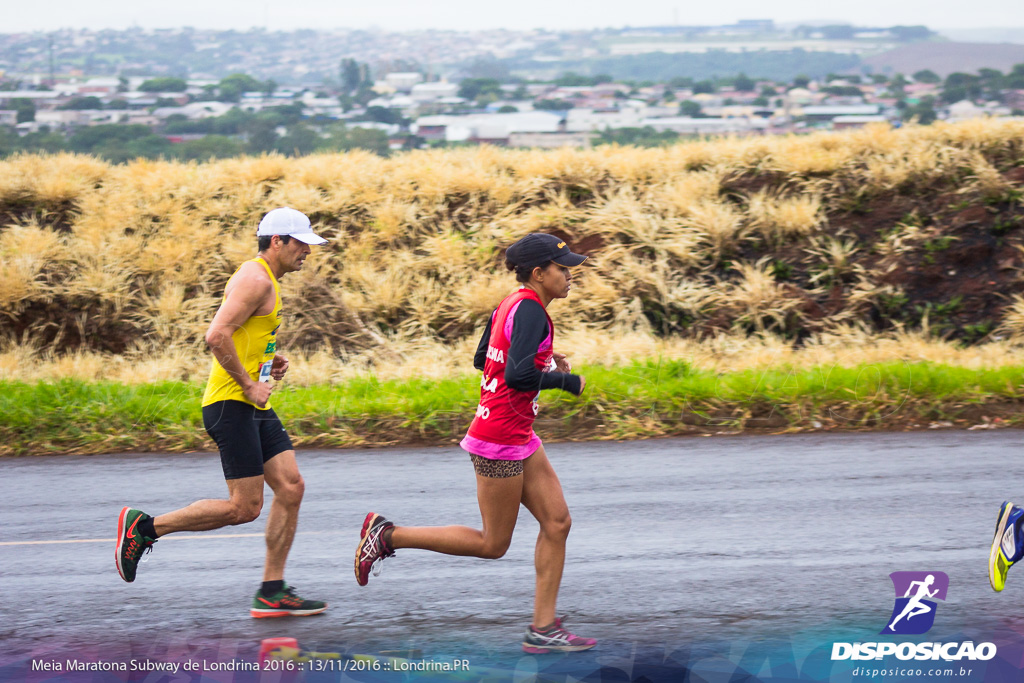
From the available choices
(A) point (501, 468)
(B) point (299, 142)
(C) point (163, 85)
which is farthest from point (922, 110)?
(C) point (163, 85)

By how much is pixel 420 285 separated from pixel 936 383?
7.16 meters

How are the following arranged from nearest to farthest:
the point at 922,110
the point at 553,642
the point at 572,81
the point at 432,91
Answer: the point at 553,642 → the point at 922,110 → the point at 432,91 → the point at 572,81

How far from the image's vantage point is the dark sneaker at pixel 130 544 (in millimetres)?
4887

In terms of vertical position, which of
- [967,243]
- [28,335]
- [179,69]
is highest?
[179,69]

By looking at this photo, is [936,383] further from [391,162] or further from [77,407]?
[391,162]

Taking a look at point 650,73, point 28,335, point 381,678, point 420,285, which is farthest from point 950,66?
point 381,678

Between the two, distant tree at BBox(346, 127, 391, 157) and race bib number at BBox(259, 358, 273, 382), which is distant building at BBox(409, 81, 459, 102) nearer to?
distant tree at BBox(346, 127, 391, 157)

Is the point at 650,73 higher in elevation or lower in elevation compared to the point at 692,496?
higher

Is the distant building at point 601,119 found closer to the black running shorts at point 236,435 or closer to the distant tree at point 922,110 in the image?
the distant tree at point 922,110

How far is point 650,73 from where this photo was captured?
56625 millimetres

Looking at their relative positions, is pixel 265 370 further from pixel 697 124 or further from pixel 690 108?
pixel 690 108

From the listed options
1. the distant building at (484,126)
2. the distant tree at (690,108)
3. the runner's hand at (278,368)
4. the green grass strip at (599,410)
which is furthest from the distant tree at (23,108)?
the runner's hand at (278,368)

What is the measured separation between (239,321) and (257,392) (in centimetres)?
35

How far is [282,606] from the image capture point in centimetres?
486
